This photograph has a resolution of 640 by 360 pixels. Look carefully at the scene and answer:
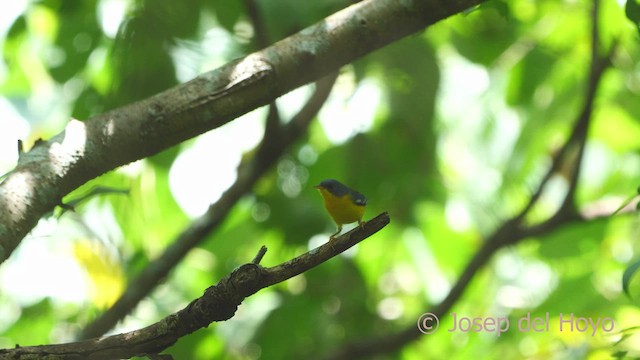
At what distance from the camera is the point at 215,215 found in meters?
3.97

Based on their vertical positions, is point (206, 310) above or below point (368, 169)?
below

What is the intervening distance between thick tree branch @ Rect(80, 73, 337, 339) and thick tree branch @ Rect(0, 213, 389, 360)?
182 cm

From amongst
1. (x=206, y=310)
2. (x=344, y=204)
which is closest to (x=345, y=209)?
(x=344, y=204)

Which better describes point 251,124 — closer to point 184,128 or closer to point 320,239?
point 320,239

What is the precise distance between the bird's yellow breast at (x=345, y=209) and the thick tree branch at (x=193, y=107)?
0.44 m

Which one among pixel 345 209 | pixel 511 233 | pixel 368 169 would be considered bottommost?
pixel 345 209

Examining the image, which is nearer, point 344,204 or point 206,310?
point 206,310

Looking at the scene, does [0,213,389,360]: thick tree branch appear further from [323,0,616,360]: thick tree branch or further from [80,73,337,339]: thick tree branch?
[323,0,616,360]: thick tree branch

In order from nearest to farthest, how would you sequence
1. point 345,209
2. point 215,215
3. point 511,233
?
point 345,209 < point 215,215 < point 511,233

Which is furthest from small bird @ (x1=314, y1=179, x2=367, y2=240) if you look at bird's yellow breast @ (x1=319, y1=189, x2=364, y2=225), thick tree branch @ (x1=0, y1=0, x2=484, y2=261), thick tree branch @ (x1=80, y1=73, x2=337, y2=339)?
thick tree branch @ (x1=80, y1=73, x2=337, y2=339)

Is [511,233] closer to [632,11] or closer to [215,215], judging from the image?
[215,215]

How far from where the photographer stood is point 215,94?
A: 2.19 metres

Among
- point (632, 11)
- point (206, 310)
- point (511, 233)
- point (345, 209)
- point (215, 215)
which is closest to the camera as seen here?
point (206, 310)

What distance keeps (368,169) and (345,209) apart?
157cm
